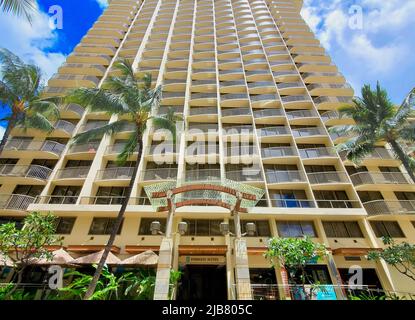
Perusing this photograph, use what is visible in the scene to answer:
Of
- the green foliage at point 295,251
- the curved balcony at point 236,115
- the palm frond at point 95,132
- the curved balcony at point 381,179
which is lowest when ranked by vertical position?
the green foliage at point 295,251

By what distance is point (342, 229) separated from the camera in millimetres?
17562

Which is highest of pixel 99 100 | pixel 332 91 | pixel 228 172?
pixel 332 91

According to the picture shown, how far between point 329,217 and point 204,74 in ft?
76.3

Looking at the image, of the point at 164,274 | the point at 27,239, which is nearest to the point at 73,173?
the point at 27,239

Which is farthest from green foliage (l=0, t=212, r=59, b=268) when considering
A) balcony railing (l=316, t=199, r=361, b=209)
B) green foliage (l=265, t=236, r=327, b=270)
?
balcony railing (l=316, t=199, r=361, b=209)

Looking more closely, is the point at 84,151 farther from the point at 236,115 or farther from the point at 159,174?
the point at 236,115

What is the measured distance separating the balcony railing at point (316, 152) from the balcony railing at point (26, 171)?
79.2 ft

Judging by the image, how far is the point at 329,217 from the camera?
17453 millimetres

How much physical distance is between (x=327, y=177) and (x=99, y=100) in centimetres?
1982

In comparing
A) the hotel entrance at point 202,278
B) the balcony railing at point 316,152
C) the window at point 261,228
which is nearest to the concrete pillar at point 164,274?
the hotel entrance at point 202,278

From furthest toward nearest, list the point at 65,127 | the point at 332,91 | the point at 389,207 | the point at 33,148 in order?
the point at 332,91, the point at 65,127, the point at 33,148, the point at 389,207

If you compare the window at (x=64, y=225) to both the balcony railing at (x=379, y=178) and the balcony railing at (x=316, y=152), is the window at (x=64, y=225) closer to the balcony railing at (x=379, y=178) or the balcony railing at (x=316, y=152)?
the balcony railing at (x=316, y=152)

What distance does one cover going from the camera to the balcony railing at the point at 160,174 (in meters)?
19.1

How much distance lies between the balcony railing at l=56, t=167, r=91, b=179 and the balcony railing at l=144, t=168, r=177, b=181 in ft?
17.8
